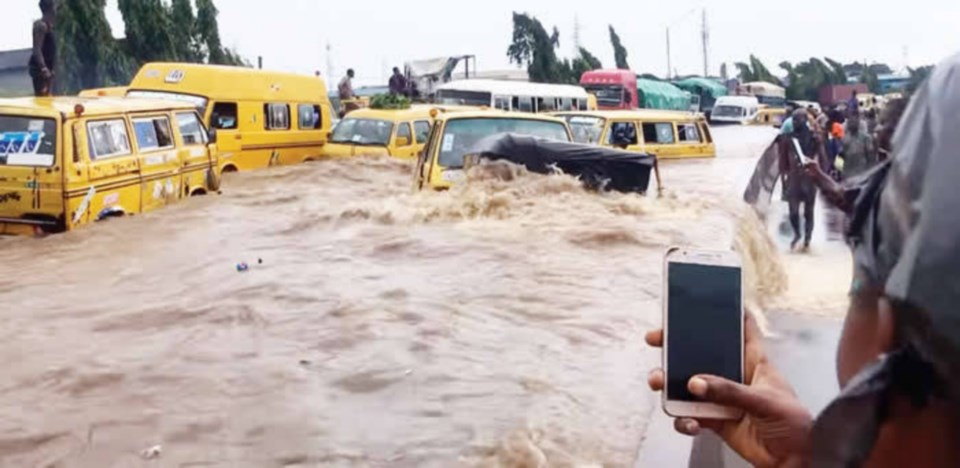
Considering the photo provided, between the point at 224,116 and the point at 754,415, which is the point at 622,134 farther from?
the point at 754,415

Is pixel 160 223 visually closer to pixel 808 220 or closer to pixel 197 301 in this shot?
pixel 197 301

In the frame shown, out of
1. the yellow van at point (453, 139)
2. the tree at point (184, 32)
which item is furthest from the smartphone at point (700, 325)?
the tree at point (184, 32)

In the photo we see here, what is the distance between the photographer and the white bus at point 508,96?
24.0 meters

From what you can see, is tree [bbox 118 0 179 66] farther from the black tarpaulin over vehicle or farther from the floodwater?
the black tarpaulin over vehicle

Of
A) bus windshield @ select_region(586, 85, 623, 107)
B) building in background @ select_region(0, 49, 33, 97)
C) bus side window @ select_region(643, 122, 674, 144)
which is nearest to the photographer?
bus side window @ select_region(643, 122, 674, 144)

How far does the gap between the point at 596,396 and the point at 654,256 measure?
3679 millimetres

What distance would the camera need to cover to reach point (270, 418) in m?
4.32

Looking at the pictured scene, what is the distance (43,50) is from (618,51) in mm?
47826

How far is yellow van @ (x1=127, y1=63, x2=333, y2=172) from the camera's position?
46.6ft

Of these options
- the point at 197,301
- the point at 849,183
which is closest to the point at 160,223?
the point at 197,301

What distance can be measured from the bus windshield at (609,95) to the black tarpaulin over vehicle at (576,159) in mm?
24108

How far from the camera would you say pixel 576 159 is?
1010 cm

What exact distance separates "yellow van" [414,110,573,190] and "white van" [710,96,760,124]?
106 feet

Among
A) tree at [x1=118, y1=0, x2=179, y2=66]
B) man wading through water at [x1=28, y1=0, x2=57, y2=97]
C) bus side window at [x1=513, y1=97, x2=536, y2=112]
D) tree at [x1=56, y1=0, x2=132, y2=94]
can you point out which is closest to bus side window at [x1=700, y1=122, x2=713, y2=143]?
bus side window at [x1=513, y1=97, x2=536, y2=112]
